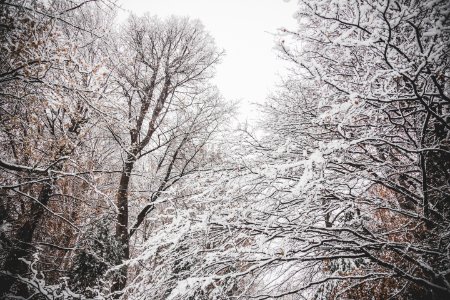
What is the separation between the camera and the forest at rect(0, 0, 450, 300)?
8.14 feet

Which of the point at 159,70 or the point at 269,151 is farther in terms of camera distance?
the point at 159,70

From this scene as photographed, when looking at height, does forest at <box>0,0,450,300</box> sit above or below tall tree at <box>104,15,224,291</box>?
below

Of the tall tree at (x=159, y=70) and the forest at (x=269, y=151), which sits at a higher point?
the tall tree at (x=159, y=70)

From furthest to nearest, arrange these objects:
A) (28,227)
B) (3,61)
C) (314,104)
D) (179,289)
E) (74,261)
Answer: (74,261)
(28,227)
(314,104)
(3,61)
(179,289)

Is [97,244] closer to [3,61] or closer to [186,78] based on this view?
[3,61]

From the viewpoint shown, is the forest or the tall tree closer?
the forest

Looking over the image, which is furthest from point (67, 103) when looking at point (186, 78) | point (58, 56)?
point (186, 78)

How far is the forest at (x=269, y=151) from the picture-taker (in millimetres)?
2482

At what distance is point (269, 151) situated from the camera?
4227 mm

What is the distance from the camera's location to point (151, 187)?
8.62 meters

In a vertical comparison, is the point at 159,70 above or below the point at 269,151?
above

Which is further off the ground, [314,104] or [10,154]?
[10,154]

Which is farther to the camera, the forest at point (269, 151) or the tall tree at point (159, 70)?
the tall tree at point (159, 70)

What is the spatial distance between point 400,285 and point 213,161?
548cm
